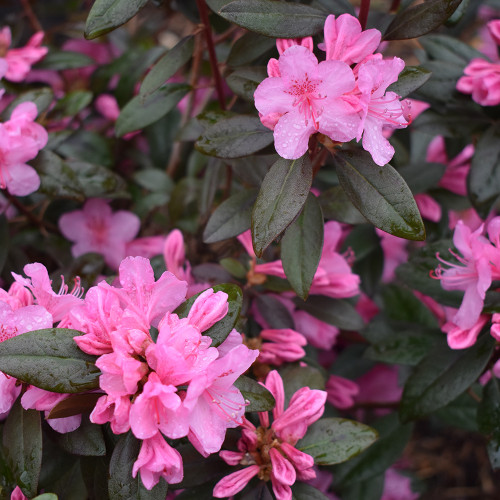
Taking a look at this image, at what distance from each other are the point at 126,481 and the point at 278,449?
257 mm

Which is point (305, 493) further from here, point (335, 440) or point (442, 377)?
point (442, 377)

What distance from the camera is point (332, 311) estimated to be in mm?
1300

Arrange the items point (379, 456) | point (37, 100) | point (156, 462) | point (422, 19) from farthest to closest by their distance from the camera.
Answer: point (379, 456)
point (37, 100)
point (422, 19)
point (156, 462)

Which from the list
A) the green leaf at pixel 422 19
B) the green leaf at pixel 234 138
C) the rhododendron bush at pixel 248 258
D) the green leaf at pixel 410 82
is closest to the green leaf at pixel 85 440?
the rhododendron bush at pixel 248 258

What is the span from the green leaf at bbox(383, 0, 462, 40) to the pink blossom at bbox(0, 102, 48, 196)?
0.70m

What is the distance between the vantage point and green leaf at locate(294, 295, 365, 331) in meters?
1.29

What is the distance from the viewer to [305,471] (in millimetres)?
958

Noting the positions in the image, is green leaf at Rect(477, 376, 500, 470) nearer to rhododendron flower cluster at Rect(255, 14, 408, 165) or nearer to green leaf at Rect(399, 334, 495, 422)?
green leaf at Rect(399, 334, 495, 422)

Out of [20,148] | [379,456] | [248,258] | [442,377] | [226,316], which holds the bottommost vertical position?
[379,456]

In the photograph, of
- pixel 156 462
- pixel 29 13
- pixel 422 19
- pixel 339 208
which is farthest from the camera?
pixel 29 13

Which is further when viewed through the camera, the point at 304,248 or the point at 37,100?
the point at 37,100

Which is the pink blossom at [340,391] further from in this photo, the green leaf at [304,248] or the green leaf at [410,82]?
the green leaf at [410,82]

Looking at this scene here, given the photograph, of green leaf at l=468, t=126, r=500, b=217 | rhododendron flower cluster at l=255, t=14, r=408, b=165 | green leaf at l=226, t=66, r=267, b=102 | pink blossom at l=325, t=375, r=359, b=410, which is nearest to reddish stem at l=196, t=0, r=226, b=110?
green leaf at l=226, t=66, r=267, b=102

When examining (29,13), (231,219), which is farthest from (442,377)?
(29,13)
